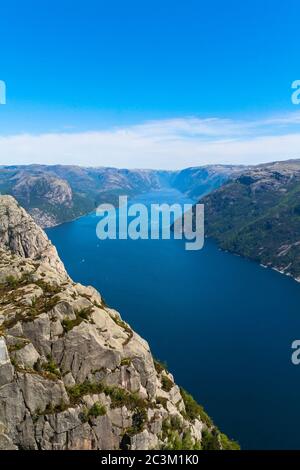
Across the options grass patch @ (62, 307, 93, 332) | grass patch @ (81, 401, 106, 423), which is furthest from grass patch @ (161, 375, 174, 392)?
grass patch @ (62, 307, 93, 332)

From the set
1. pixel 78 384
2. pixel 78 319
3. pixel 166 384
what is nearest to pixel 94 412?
pixel 78 384

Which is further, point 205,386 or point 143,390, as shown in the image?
point 205,386

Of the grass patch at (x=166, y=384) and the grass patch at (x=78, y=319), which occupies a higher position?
the grass patch at (x=78, y=319)

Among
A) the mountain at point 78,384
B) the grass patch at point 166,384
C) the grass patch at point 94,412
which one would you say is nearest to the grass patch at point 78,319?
the mountain at point 78,384

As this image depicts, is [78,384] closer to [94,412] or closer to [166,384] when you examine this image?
[94,412]

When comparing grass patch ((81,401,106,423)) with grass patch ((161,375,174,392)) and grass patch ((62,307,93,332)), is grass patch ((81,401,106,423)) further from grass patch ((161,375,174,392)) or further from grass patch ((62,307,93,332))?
grass patch ((161,375,174,392))

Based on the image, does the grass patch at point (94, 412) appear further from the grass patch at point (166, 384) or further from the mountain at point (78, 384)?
the grass patch at point (166, 384)

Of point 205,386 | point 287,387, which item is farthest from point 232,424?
point 287,387

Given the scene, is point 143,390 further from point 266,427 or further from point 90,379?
point 266,427
